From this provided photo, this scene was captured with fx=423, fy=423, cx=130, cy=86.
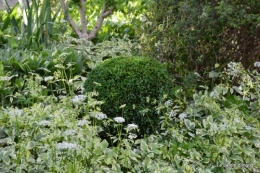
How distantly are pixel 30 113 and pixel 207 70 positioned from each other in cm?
185

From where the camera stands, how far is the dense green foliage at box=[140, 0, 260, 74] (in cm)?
377

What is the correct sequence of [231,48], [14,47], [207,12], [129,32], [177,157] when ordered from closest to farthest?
[177,157]
[207,12]
[231,48]
[14,47]
[129,32]

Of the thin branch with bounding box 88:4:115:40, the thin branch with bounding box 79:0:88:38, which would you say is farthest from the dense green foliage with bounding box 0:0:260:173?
the thin branch with bounding box 88:4:115:40

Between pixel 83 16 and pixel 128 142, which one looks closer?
pixel 128 142

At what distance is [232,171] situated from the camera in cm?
299

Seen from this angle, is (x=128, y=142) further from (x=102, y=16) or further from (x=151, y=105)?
(x=102, y=16)

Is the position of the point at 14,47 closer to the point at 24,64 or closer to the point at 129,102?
the point at 24,64

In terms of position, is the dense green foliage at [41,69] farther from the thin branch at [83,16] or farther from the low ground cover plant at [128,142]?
the thin branch at [83,16]

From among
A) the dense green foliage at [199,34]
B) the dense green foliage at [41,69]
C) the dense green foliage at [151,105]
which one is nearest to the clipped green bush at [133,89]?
the dense green foliage at [151,105]

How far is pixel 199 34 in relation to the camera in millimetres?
3963

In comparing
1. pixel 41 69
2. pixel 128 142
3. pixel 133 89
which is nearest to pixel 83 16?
pixel 41 69

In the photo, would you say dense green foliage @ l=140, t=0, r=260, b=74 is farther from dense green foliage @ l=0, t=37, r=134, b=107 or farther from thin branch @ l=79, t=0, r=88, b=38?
thin branch @ l=79, t=0, r=88, b=38

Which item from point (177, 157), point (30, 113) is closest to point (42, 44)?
point (30, 113)

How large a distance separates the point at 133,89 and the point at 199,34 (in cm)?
103
